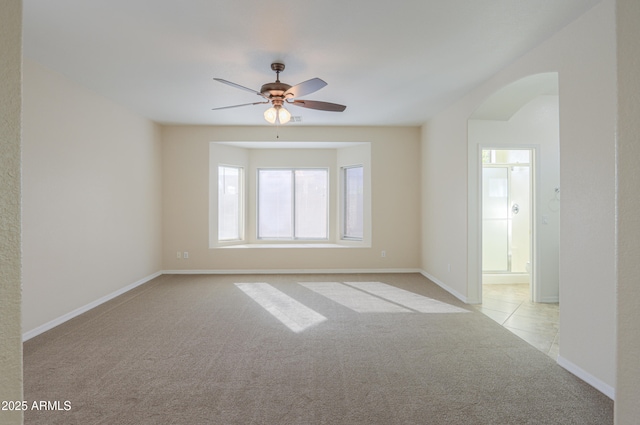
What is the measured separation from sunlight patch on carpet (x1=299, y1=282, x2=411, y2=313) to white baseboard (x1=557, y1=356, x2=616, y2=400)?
5.49ft

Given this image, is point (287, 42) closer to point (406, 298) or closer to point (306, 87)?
point (306, 87)

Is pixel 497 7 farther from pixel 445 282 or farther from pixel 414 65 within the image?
pixel 445 282

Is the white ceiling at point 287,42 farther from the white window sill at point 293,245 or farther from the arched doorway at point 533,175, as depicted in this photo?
the white window sill at point 293,245

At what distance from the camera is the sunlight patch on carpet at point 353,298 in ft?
14.1

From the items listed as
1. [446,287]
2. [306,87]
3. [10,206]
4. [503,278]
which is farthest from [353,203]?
[10,206]

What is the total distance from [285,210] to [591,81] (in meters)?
5.65

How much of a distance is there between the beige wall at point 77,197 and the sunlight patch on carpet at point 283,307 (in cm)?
183

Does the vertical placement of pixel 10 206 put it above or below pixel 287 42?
below

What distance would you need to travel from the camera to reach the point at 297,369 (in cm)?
270

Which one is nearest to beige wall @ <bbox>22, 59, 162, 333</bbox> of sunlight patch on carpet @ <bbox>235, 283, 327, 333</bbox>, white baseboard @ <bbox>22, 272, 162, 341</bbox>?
white baseboard @ <bbox>22, 272, 162, 341</bbox>

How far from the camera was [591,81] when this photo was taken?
252cm

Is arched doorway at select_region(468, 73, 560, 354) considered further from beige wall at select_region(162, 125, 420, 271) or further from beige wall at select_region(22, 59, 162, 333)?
beige wall at select_region(22, 59, 162, 333)

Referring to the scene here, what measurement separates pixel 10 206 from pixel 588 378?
3.33 metres

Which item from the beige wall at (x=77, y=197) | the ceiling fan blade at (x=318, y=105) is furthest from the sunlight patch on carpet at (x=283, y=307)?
the ceiling fan blade at (x=318, y=105)
